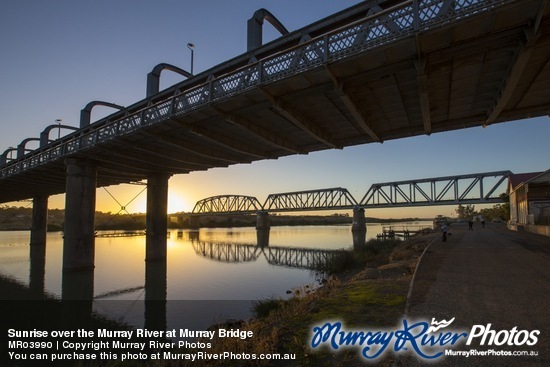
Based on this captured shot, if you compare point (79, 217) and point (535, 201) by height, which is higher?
point (535, 201)

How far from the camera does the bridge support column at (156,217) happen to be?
124 ft

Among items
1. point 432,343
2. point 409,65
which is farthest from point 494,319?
point 409,65

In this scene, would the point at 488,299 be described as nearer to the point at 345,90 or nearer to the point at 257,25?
the point at 345,90

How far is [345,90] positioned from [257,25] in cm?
642

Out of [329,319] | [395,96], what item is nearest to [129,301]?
[329,319]

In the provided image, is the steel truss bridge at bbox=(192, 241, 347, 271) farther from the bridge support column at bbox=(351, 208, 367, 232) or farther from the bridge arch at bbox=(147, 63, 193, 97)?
the bridge support column at bbox=(351, 208, 367, 232)

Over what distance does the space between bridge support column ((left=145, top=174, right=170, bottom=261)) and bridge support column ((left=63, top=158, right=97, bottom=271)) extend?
24.9ft

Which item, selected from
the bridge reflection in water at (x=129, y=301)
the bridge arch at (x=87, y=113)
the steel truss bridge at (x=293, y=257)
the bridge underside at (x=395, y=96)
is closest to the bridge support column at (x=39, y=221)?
the steel truss bridge at (x=293, y=257)

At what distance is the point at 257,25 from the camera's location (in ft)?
57.5

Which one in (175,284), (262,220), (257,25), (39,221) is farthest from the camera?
(262,220)

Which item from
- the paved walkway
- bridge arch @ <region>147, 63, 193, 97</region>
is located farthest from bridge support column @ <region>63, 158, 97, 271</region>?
the paved walkway

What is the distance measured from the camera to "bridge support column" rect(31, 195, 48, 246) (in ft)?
195

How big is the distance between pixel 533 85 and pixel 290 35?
1100 cm

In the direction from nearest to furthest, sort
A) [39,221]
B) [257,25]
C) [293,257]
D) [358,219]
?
[257,25]
[293,257]
[39,221]
[358,219]
